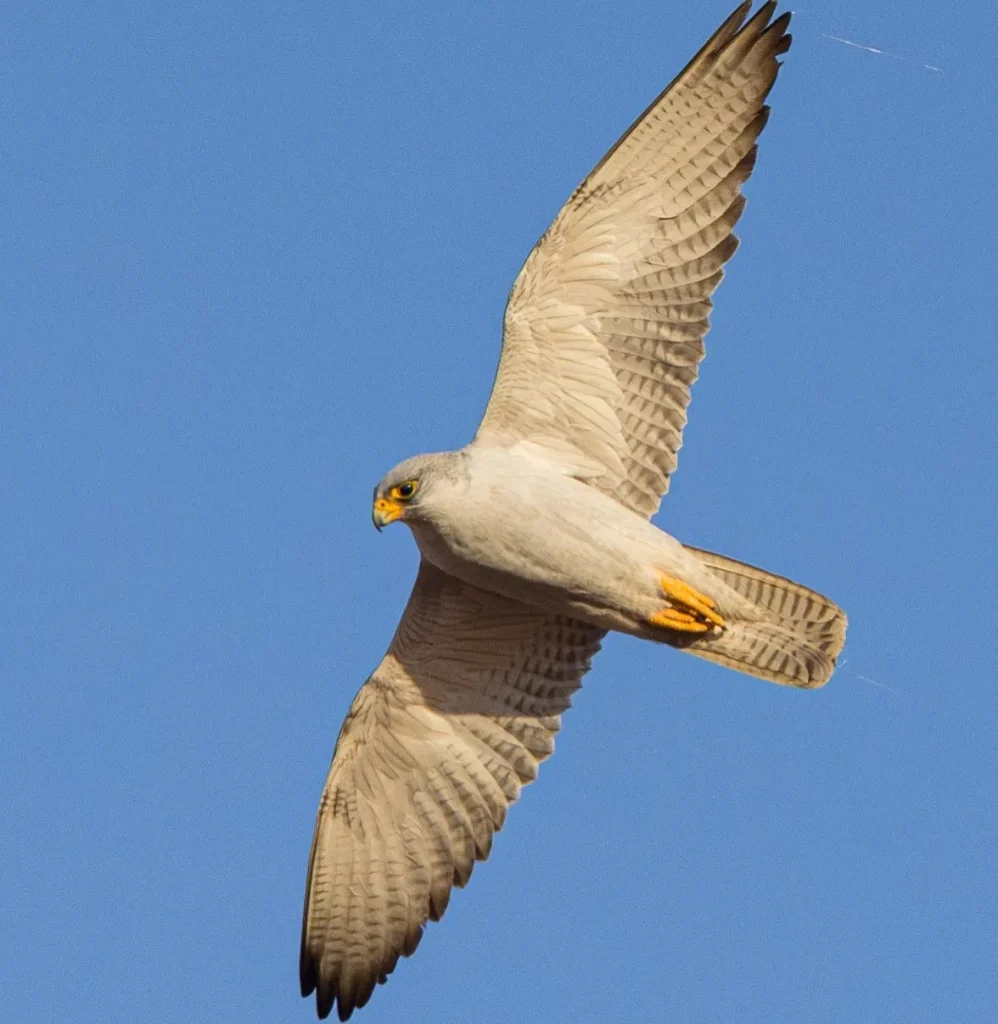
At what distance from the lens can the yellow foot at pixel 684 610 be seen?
1170 centimetres

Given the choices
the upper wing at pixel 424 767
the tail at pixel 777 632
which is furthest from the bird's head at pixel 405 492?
the tail at pixel 777 632

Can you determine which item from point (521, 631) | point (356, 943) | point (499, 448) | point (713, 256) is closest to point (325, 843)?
point (356, 943)

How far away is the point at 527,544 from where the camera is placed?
11.3 meters

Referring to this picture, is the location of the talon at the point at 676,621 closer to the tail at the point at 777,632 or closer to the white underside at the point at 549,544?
the white underside at the point at 549,544

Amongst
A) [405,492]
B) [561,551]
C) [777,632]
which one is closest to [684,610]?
[777,632]

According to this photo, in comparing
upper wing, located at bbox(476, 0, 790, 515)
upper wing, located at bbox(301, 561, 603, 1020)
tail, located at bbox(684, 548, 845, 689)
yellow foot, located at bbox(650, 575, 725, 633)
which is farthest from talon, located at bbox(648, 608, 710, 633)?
upper wing, located at bbox(301, 561, 603, 1020)

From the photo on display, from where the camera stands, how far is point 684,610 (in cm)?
1178

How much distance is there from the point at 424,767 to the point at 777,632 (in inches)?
95.9

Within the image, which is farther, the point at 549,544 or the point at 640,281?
the point at 640,281

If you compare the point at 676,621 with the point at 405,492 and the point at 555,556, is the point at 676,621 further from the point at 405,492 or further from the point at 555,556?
the point at 405,492

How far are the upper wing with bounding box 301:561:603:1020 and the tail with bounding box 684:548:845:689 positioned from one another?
0.99 meters

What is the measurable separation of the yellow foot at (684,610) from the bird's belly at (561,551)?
0.07m

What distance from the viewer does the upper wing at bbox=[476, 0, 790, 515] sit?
11.9 meters

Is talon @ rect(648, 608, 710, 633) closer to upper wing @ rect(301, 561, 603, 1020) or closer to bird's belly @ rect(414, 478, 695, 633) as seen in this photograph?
bird's belly @ rect(414, 478, 695, 633)
